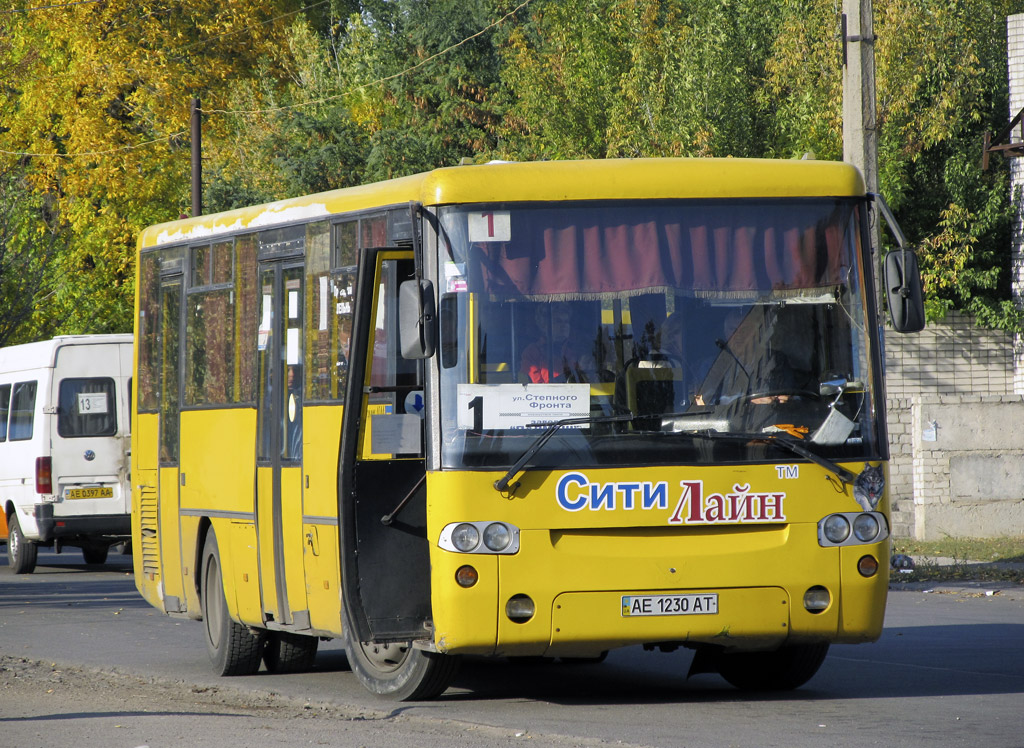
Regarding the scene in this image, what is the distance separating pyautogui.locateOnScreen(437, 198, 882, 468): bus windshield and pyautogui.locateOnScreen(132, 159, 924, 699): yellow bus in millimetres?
11

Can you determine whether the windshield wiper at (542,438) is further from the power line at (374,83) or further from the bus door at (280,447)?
the power line at (374,83)

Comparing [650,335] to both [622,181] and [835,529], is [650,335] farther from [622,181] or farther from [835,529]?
[835,529]

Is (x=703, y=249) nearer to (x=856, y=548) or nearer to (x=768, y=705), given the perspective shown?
(x=856, y=548)

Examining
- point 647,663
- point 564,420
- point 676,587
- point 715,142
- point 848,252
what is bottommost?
point 647,663

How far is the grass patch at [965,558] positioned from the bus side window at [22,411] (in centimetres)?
1013

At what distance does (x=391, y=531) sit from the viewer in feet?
29.2

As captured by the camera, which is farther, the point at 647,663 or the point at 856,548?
the point at 647,663

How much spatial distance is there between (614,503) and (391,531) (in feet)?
4.15

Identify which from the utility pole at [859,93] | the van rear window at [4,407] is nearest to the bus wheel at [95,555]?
the van rear window at [4,407]

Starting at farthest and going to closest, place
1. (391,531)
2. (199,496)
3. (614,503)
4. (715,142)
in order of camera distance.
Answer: (715,142), (199,496), (391,531), (614,503)

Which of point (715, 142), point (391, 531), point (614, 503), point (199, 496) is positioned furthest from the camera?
point (715, 142)

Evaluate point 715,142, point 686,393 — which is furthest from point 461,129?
point 686,393

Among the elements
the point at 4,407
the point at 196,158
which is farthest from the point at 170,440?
the point at 196,158

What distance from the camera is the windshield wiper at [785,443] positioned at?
336 inches
